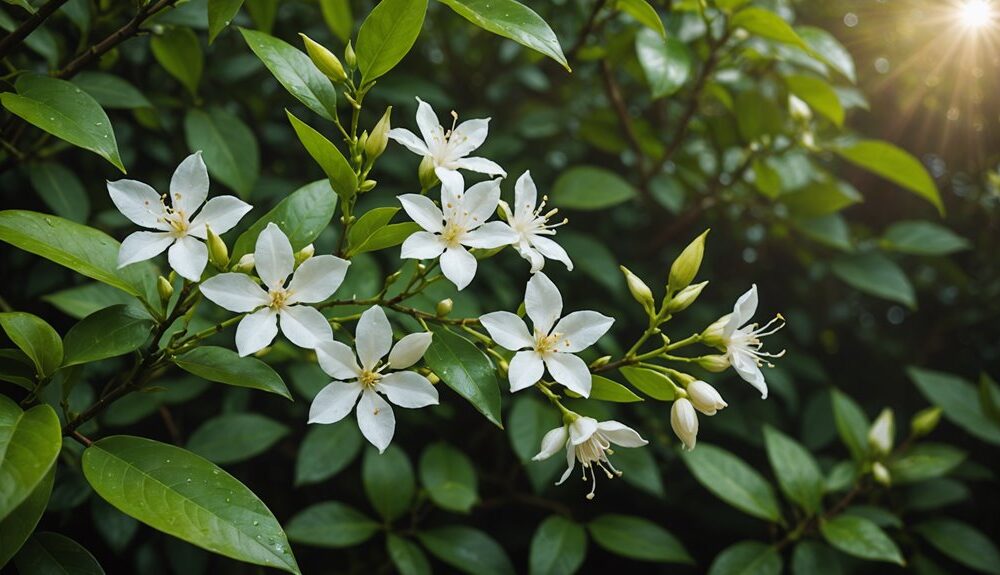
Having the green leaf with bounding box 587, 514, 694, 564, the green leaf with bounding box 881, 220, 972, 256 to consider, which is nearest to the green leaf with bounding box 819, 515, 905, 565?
the green leaf with bounding box 587, 514, 694, 564

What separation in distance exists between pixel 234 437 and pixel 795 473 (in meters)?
1.20

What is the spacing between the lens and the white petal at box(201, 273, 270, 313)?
89 centimetres

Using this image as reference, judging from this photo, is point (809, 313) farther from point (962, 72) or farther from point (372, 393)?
Result: point (372, 393)

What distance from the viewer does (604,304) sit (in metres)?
1.94

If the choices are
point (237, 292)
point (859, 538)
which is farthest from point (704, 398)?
point (859, 538)

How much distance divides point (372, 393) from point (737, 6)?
3.68ft

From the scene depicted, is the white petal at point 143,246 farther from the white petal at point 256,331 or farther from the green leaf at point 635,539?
the green leaf at point 635,539

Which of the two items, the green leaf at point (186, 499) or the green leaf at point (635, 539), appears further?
the green leaf at point (635, 539)

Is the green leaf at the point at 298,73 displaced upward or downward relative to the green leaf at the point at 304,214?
upward

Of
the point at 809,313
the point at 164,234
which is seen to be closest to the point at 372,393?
the point at 164,234

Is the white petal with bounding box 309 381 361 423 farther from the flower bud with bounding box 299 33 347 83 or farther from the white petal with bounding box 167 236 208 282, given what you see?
the flower bud with bounding box 299 33 347 83

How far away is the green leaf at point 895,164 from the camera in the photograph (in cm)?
174

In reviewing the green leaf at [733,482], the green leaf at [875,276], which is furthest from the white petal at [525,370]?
the green leaf at [875,276]

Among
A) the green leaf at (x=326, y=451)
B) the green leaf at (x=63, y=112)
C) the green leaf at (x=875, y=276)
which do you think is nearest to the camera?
the green leaf at (x=63, y=112)
